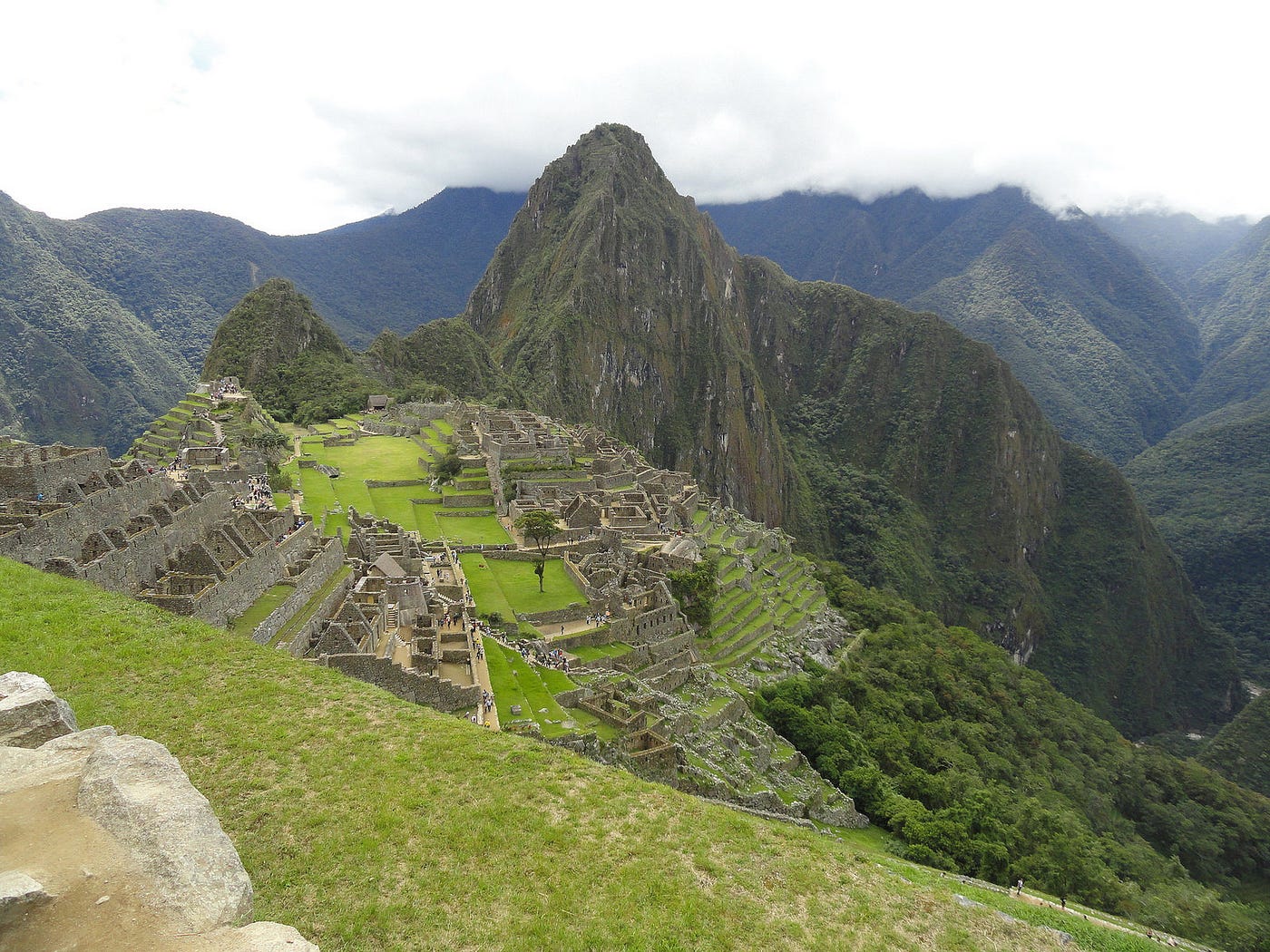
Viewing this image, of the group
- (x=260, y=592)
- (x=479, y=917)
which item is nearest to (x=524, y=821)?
(x=479, y=917)

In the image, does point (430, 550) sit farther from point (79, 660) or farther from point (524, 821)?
point (524, 821)

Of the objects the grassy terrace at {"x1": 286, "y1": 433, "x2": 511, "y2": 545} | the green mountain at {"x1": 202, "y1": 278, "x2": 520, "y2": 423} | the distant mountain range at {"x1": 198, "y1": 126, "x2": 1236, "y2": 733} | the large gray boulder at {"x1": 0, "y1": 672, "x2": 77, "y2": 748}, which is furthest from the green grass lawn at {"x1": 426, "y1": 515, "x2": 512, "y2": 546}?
the distant mountain range at {"x1": 198, "y1": 126, "x2": 1236, "y2": 733}

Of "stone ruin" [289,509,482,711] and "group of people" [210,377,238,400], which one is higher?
"group of people" [210,377,238,400]

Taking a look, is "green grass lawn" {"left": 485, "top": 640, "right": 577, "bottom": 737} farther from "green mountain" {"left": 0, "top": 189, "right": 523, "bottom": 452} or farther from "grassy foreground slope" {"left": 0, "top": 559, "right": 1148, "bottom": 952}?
"green mountain" {"left": 0, "top": 189, "right": 523, "bottom": 452}

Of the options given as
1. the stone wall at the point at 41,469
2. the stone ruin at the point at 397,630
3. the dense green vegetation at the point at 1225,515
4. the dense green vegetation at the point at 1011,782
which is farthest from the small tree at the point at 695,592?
the dense green vegetation at the point at 1225,515

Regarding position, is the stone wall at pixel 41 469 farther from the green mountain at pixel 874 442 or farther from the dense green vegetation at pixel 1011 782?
the green mountain at pixel 874 442
